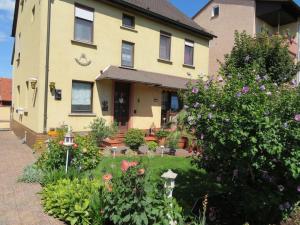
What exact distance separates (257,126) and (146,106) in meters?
11.2

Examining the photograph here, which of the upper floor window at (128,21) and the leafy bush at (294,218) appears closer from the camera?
the leafy bush at (294,218)

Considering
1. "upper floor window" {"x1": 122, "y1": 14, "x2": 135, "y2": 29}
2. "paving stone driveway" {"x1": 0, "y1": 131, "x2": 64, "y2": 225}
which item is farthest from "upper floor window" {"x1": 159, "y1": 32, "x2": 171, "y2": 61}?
"paving stone driveway" {"x1": 0, "y1": 131, "x2": 64, "y2": 225}

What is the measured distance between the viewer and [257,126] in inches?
174

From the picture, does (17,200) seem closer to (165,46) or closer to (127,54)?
(127,54)

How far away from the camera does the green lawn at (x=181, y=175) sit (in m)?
6.44

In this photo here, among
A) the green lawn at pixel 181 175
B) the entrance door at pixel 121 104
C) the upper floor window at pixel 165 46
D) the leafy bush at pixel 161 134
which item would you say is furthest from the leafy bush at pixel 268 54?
the entrance door at pixel 121 104

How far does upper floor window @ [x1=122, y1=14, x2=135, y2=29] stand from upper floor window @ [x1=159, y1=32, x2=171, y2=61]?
2.08 m

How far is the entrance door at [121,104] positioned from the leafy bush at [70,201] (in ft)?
27.2

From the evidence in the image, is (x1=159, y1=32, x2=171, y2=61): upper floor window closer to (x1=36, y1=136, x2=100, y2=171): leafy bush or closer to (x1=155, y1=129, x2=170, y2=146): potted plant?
(x1=155, y1=129, x2=170, y2=146): potted plant

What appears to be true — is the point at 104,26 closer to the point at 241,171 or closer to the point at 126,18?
the point at 126,18

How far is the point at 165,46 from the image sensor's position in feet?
54.5

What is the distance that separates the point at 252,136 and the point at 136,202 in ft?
6.75

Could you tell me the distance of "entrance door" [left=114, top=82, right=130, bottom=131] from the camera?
1423 cm

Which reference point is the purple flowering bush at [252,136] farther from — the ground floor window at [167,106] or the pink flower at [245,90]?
the ground floor window at [167,106]
